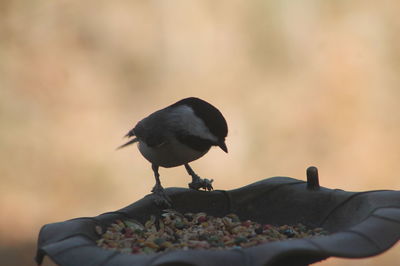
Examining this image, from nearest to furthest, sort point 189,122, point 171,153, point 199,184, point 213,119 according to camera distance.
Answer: point 213,119
point 189,122
point 171,153
point 199,184

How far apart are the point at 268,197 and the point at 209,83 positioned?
2527mm

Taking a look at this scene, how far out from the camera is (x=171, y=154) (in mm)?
2449

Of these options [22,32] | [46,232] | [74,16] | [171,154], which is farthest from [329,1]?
[46,232]

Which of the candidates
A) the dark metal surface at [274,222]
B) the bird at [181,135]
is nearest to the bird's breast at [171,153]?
the bird at [181,135]

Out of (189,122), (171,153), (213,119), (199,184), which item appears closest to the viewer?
(213,119)

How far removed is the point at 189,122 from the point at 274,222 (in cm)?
45

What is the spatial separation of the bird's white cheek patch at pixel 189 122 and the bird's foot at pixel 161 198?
236 millimetres

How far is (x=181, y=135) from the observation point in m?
2.38

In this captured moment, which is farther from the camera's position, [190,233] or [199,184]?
[199,184]

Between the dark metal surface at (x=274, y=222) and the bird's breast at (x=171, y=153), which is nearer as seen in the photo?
the dark metal surface at (x=274, y=222)

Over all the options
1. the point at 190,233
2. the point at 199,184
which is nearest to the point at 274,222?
the point at 190,233

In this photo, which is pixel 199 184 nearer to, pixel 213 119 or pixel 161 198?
pixel 161 198

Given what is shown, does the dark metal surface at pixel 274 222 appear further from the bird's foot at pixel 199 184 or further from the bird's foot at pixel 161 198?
the bird's foot at pixel 199 184

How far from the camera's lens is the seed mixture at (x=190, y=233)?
2066mm
